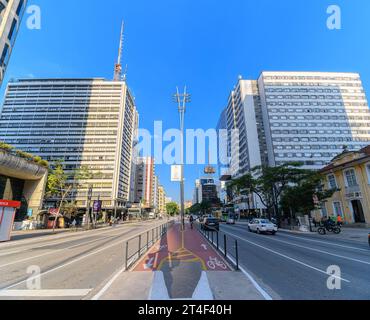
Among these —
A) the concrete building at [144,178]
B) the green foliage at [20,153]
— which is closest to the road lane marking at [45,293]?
the green foliage at [20,153]

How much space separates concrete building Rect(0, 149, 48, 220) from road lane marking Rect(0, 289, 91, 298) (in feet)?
98.1

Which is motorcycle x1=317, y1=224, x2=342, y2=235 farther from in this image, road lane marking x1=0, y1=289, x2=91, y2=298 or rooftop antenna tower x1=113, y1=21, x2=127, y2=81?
rooftop antenna tower x1=113, y1=21, x2=127, y2=81

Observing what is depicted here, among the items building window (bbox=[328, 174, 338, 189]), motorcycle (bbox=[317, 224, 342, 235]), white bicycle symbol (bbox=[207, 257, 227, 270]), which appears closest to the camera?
white bicycle symbol (bbox=[207, 257, 227, 270])

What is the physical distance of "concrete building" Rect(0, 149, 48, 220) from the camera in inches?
1147

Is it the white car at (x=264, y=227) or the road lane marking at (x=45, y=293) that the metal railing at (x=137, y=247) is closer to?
the road lane marking at (x=45, y=293)

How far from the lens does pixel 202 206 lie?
358ft

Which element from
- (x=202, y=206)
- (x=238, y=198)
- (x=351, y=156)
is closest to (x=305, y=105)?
(x=238, y=198)

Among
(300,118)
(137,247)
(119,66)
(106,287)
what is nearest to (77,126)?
(119,66)

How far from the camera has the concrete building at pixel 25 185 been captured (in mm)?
29141

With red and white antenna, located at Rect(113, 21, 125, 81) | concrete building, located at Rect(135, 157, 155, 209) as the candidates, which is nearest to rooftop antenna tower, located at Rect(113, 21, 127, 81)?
red and white antenna, located at Rect(113, 21, 125, 81)

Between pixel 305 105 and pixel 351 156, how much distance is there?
5415 centimetres

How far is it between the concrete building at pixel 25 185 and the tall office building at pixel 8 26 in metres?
13.0

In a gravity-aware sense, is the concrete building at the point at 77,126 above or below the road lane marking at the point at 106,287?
above

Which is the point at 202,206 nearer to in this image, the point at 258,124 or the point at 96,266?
the point at 258,124
